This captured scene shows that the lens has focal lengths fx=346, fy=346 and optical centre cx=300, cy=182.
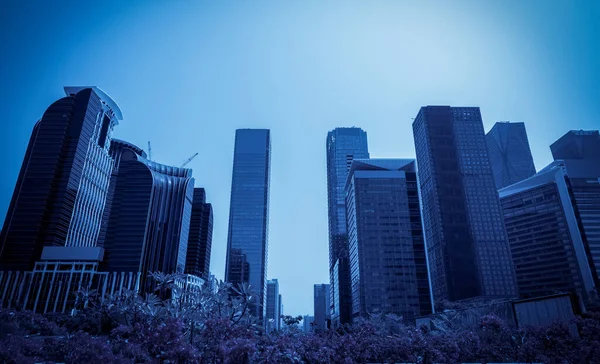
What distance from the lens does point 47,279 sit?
116188 millimetres

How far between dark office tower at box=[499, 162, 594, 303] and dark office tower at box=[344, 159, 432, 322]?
54.0 m

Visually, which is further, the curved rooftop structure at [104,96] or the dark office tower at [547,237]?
the curved rooftop structure at [104,96]

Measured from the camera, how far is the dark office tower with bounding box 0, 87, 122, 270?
123m

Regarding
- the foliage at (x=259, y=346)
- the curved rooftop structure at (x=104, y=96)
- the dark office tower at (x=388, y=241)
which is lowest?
the foliage at (x=259, y=346)

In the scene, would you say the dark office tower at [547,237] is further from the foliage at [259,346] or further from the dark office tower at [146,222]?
the dark office tower at [146,222]

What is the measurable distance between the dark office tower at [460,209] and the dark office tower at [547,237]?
62.3 feet

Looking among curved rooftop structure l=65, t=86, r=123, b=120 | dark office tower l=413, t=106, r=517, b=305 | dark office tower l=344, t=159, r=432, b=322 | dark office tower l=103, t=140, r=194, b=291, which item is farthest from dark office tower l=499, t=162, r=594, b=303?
curved rooftop structure l=65, t=86, r=123, b=120

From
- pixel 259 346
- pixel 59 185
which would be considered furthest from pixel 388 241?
pixel 59 185

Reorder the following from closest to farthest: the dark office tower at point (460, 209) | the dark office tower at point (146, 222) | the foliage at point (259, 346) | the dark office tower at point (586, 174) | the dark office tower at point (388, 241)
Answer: the foliage at point (259, 346) < the dark office tower at point (388, 241) < the dark office tower at point (460, 209) < the dark office tower at point (586, 174) < the dark office tower at point (146, 222)

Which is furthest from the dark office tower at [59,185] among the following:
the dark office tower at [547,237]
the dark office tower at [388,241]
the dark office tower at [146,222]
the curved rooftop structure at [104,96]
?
the dark office tower at [547,237]

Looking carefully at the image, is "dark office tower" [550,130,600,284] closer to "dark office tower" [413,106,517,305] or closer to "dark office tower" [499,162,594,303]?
"dark office tower" [499,162,594,303]

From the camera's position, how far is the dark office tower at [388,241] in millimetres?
122000

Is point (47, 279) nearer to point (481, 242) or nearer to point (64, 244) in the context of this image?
point (64, 244)

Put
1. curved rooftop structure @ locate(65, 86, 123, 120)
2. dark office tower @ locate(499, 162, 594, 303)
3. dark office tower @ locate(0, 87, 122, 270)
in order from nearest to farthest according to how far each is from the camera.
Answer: dark office tower @ locate(0, 87, 122, 270) → dark office tower @ locate(499, 162, 594, 303) → curved rooftop structure @ locate(65, 86, 123, 120)
